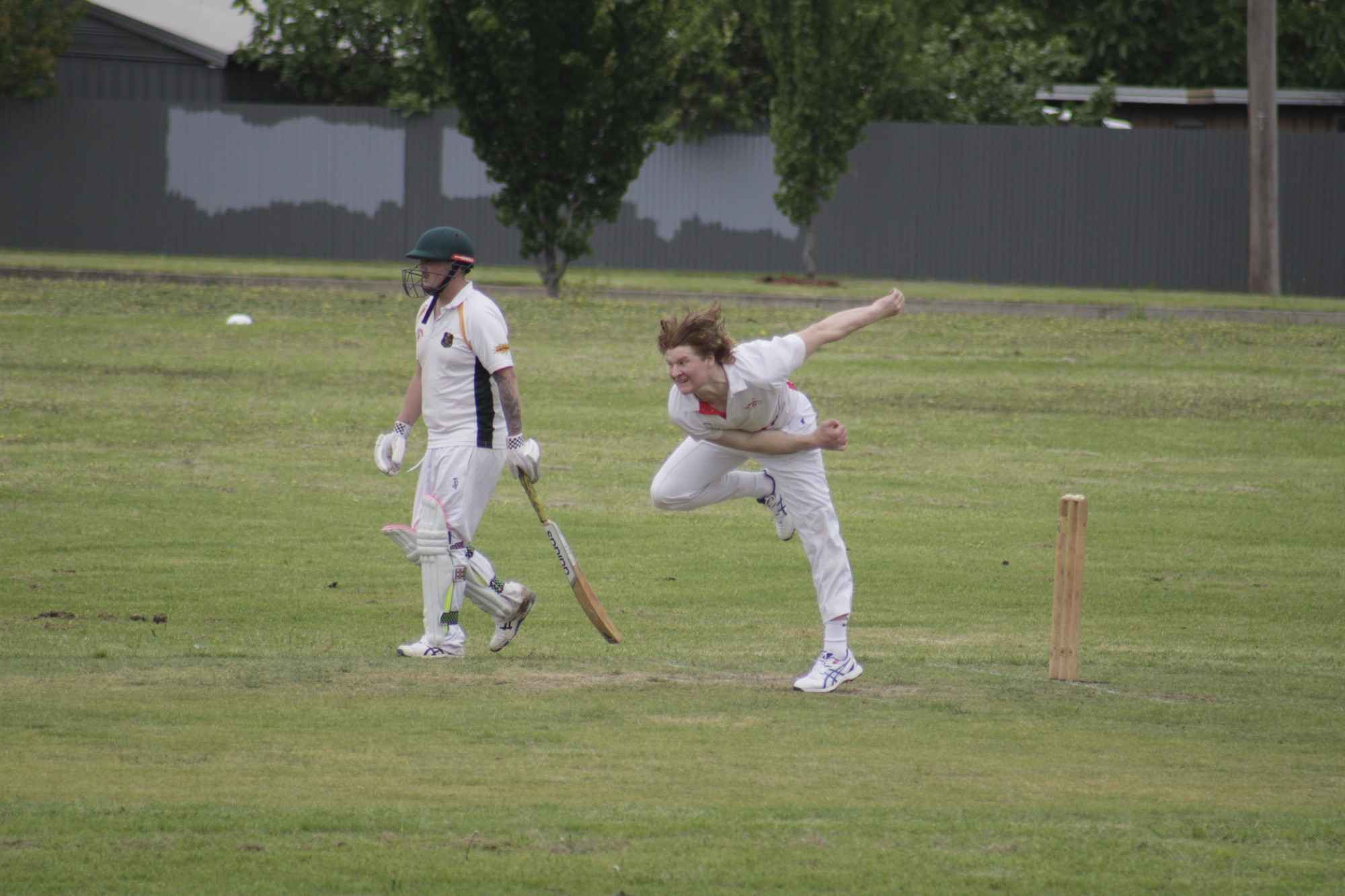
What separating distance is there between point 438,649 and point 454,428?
1111 millimetres

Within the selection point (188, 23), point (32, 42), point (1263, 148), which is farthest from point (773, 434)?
point (188, 23)

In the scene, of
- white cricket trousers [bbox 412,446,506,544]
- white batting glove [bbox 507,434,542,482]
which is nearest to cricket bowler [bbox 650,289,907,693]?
white batting glove [bbox 507,434,542,482]

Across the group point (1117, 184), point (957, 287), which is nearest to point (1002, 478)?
point (957, 287)

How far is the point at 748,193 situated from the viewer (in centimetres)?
3400

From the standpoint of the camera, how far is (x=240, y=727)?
6480mm

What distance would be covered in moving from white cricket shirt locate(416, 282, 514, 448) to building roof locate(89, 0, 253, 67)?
30.8 metres

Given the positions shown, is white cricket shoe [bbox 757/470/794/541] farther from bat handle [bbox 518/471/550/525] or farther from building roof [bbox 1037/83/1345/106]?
building roof [bbox 1037/83/1345/106]

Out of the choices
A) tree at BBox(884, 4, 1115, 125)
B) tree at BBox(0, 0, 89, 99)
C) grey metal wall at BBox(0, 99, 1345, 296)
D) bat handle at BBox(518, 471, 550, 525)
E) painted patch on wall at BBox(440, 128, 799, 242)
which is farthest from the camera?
tree at BBox(884, 4, 1115, 125)

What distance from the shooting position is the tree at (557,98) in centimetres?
2644

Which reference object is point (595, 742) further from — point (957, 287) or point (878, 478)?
point (957, 287)

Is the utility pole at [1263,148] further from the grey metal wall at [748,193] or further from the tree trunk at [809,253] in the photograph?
the tree trunk at [809,253]

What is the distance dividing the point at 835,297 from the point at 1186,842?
69.5 ft

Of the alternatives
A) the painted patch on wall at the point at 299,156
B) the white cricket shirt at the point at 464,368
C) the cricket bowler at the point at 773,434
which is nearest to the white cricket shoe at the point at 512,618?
the white cricket shirt at the point at 464,368

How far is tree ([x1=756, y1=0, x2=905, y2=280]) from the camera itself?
29.8m
